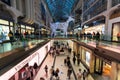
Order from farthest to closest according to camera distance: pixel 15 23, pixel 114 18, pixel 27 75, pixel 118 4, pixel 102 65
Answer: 1. pixel 15 23
2. pixel 114 18
3. pixel 118 4
4. pixel 102 65
5. pixel 27 75

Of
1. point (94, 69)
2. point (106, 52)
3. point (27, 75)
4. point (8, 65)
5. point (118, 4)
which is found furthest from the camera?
point (118, 4)

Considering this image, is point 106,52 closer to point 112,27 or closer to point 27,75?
point 27,75

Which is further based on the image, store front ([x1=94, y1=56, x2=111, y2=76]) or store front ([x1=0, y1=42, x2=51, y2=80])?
store front ([x1=94, y1=56, x2=111, y2=76])

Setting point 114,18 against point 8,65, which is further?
point 114,18

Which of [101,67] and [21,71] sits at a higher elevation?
[21,71]

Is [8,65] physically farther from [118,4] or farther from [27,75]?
[118,4]

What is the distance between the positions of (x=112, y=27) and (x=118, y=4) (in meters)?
3.65

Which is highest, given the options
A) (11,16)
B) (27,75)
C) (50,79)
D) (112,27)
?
(11,16)

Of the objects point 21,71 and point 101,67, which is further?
point 101,67

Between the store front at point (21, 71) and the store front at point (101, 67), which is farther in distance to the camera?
the store front at point (101, 67)

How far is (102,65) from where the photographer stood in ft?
47.3

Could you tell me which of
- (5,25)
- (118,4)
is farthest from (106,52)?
(5,25)

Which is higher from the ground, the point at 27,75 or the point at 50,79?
the point at 27,75

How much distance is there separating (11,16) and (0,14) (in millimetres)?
4174
